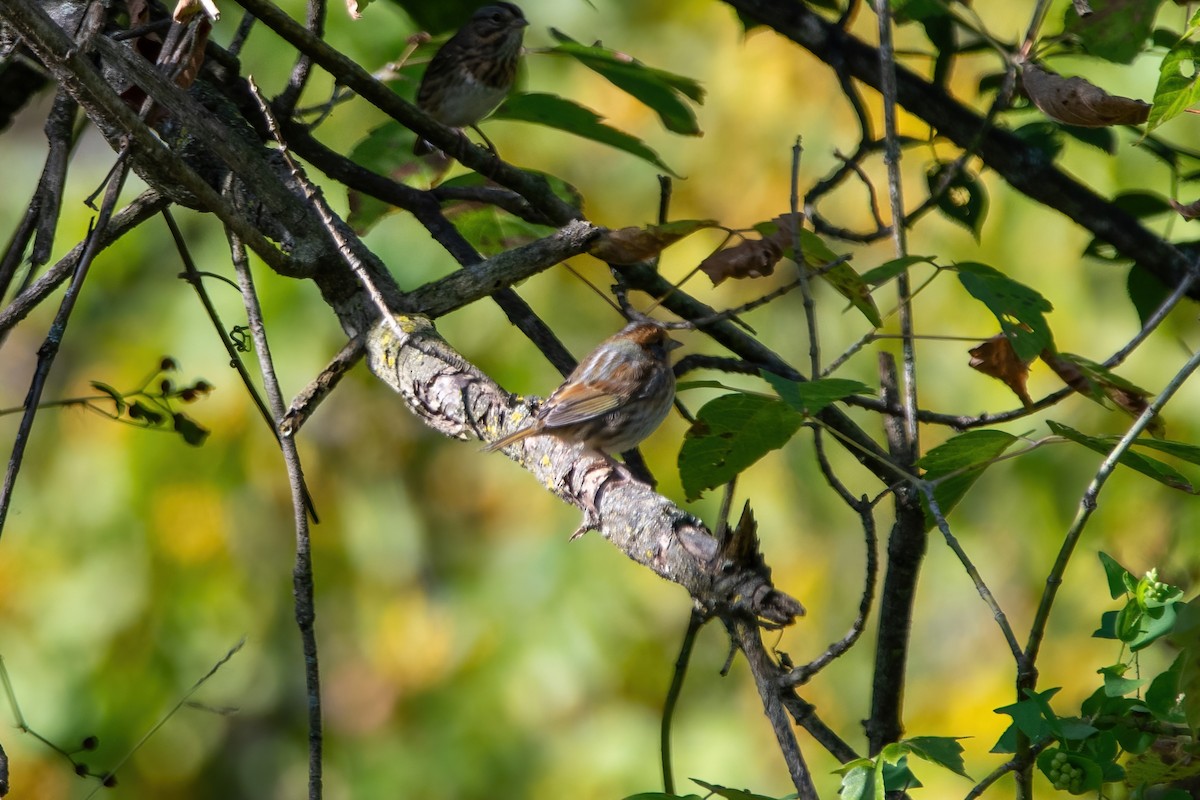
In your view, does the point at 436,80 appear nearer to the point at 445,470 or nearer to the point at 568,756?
the point at 445,470

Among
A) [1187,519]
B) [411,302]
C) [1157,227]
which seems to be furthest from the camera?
[1157,227]

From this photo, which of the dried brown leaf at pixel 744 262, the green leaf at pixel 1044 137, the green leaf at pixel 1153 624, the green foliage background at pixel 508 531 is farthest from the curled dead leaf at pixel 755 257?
the green foliage background at pixel 508 531

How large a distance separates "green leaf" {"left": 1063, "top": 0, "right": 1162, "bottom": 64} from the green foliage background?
157 cm

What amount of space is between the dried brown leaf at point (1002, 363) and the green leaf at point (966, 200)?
68 centimetres

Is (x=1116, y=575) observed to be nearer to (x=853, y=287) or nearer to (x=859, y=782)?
(x=859, y=782)

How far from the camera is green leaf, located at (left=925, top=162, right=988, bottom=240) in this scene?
108 inches

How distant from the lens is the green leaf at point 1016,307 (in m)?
1.67

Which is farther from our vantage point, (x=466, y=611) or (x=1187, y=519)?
(x=466, y=611)

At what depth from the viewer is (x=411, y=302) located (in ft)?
6.55

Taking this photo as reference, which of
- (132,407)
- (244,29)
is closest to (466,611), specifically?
(132,407)

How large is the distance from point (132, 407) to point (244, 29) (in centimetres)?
80

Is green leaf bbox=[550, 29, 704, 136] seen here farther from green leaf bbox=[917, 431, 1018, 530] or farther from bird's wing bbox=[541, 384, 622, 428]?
green leaf bbox=[917, 431, 1018, 530]

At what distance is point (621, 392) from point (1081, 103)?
4.78 feet

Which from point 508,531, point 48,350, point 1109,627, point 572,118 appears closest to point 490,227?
point 572,118
